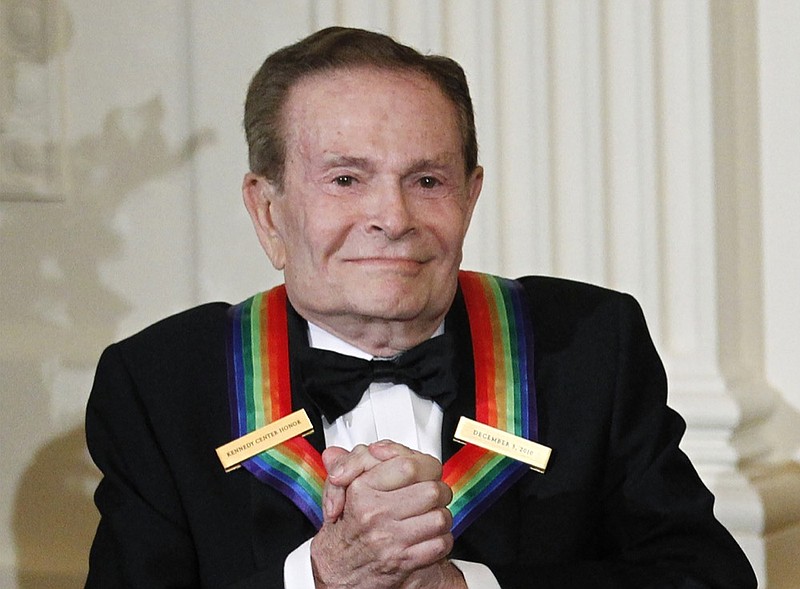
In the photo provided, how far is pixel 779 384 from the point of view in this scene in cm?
305

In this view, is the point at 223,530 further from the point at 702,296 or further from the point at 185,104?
the point at 185,104

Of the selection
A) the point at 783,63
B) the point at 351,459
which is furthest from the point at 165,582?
the point at 783,63

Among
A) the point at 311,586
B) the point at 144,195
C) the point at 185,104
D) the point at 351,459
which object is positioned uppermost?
the point at 185,104

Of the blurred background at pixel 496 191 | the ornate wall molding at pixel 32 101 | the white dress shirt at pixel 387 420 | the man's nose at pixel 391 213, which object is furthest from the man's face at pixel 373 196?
the ornate wall molding at pixel 32 101

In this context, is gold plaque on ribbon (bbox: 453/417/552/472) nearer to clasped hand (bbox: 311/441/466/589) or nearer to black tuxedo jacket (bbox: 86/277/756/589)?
black tuxedo jacket (bbox: 86/277/756/589)

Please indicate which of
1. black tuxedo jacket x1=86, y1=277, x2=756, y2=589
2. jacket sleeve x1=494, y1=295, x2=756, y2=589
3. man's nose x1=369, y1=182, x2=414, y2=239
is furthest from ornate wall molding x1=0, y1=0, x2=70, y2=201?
jacket sleeve x1=494, y1=295, x2=756, y2=589

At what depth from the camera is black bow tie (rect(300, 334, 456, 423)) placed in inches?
83.9

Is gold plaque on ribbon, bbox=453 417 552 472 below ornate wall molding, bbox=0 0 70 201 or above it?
below

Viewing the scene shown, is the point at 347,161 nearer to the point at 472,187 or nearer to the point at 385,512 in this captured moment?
the point at 472,187

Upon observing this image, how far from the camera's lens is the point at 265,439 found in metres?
2.14

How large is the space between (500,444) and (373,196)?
0.44 m

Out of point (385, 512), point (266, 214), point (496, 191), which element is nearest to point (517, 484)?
point (385, 512)

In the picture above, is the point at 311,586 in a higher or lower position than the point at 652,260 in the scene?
lower

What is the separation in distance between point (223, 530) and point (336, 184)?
0.56m
